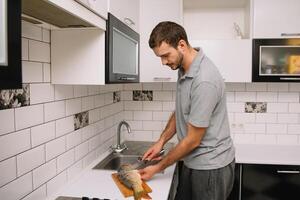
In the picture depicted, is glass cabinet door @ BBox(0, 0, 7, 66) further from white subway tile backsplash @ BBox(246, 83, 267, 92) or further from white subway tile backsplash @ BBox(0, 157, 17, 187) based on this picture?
white subway tile backsplash @ BBox(246, 83, 267, 92)

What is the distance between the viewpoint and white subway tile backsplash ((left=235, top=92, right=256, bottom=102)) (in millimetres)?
2799

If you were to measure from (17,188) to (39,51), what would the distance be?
0.61 meters

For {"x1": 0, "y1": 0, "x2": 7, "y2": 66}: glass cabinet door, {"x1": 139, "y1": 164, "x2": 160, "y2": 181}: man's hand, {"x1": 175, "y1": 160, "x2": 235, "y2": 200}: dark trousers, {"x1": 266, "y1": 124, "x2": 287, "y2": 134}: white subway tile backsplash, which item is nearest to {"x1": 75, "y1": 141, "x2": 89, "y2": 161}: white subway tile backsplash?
{"x1": 139, "y1": 164, "x2": 160, "y2": 181}: man's hand

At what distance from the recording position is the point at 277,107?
2775 millimetres

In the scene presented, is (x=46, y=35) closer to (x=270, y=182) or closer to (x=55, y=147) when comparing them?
(x=55, y=147)

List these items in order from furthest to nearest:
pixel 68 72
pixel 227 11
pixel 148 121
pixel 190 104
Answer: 1. pixel 148 121
2. pixel 227 11
3. pixel 190 104
4. pixel 68 72

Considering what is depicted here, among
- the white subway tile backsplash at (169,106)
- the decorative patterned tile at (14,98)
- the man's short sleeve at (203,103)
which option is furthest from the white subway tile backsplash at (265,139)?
the decorative patterned tile at (14,98)

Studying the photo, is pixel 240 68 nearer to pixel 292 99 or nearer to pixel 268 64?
pixel 268 64

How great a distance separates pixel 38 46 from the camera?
141 cm

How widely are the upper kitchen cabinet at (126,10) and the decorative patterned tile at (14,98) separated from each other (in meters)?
0.54

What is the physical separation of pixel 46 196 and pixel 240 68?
169cm

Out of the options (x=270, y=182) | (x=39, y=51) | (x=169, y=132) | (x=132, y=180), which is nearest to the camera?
(x=39, y=51)

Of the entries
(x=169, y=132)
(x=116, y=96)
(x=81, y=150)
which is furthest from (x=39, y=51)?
(x=116, y=96)

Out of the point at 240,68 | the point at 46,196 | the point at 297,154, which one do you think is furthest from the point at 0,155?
the point at 297,154
